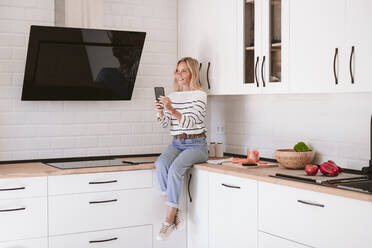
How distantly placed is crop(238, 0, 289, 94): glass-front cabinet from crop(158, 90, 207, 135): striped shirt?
1.00 feet

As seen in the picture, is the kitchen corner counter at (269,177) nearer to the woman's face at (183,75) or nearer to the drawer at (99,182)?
the drawer at (99,182)

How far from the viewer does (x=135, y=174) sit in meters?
3.53

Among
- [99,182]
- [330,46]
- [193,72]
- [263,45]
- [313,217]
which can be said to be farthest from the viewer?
[193,72]

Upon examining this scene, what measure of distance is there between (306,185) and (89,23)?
1922 millimetres

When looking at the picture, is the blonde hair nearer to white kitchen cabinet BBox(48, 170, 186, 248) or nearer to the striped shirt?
the striped shirt

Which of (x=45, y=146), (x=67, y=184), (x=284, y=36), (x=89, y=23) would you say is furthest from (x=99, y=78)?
(x=284, y=36)

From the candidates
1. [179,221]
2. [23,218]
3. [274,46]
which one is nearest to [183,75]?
[274,46]

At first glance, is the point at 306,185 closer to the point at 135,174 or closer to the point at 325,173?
the point at 325,173

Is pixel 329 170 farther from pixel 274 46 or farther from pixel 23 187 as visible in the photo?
pixel 23 187

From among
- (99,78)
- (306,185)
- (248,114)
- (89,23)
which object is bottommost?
(306,185)

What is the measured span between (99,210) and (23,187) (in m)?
0.52

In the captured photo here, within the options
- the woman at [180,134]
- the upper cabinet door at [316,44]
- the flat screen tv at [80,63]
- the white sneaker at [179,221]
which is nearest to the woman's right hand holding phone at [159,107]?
the woman at [180,134]

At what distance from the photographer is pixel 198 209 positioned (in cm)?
354

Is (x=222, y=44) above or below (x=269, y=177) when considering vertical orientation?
above
